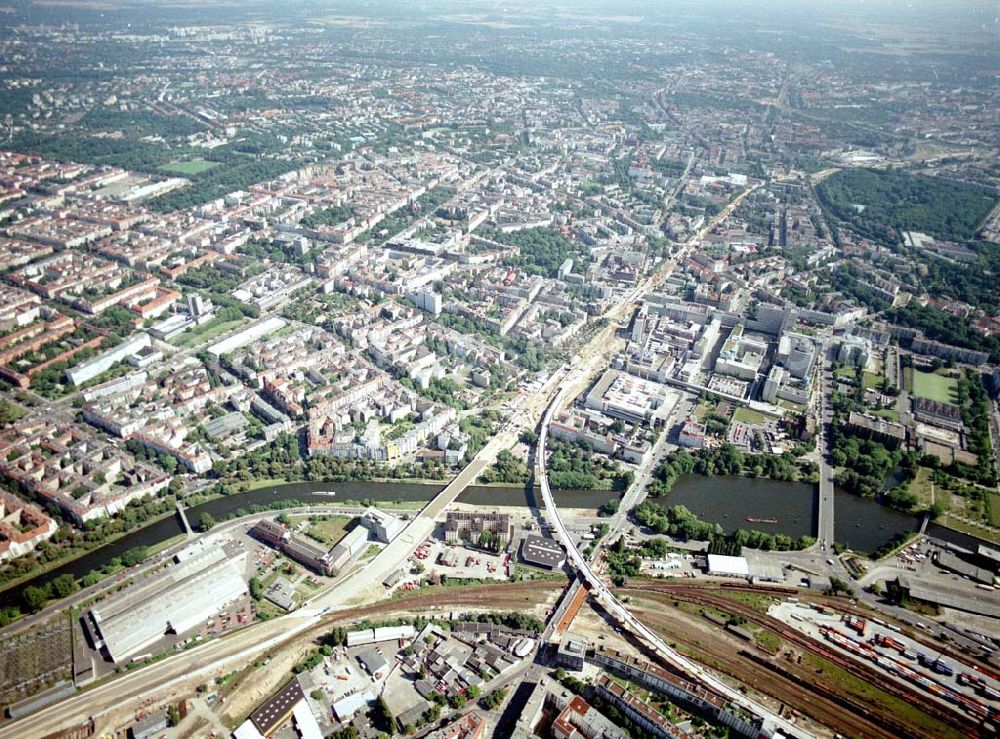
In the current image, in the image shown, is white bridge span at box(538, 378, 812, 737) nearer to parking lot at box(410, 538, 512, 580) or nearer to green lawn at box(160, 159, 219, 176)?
parking lot at box(410, 538, 512, 580)

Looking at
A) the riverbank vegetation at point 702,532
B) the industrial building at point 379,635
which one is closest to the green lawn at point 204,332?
the industrial building at point 379,635

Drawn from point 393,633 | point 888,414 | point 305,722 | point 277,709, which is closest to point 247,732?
point 277,709

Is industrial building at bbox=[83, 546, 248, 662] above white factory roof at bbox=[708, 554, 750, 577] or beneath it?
above

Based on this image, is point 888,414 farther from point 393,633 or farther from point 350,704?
point 350,704

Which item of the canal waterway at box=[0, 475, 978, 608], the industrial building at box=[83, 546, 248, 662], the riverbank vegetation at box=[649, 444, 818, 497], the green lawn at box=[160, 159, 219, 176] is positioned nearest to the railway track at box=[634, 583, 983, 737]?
the canal waterway at box=[0, 475, 978, 608]

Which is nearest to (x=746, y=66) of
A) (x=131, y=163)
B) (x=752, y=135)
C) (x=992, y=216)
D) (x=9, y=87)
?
(x=752, y=135)

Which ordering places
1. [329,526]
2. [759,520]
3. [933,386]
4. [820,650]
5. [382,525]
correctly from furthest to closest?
1. [933,386]
2. [759,520]
3. [329,526]
4. [382,525]
5. [820,650]

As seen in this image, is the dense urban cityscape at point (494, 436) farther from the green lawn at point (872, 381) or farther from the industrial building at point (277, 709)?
the green lawn at point (872, 381)
